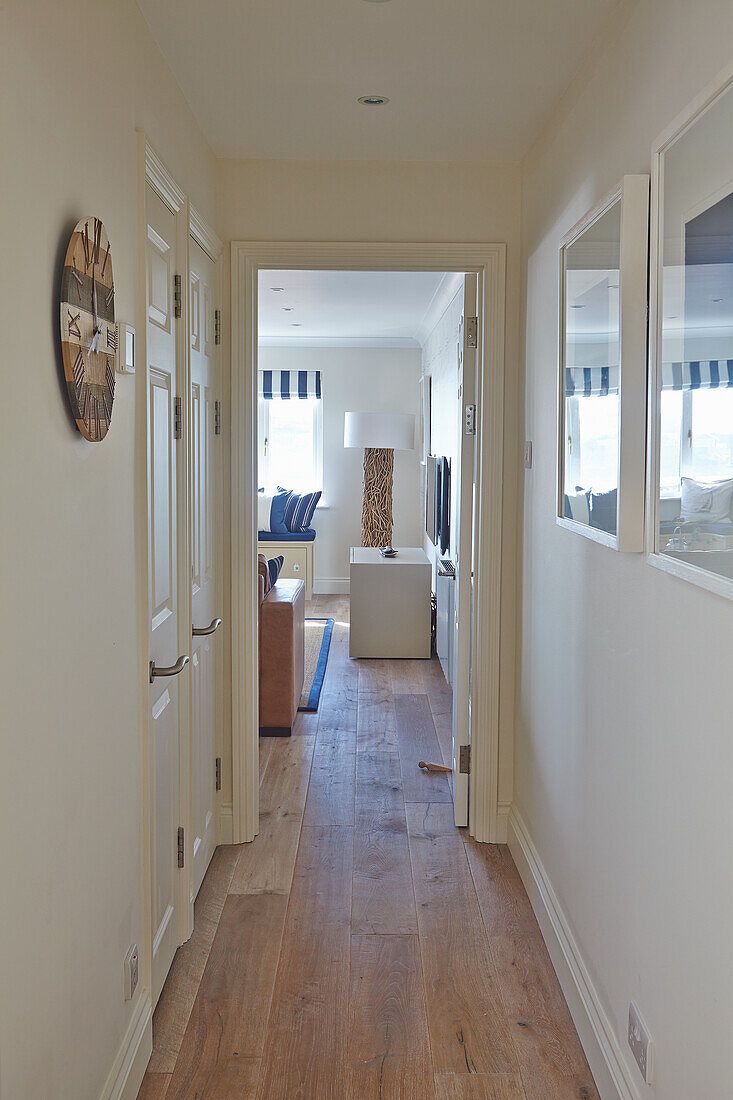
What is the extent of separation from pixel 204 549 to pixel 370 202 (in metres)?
1.37

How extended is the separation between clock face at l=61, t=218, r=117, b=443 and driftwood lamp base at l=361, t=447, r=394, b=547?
736 centimetres

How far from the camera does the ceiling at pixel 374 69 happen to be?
2199 millimetres

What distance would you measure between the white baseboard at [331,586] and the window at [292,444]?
95 centimetres

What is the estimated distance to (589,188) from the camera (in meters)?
2.40

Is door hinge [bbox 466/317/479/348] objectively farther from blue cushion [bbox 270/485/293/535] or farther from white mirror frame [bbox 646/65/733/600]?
blue cushion [bbox 270/485/293/535]

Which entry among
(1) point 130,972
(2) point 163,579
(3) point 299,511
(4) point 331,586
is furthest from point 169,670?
(4) point 331,586

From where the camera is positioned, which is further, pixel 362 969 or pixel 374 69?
pixel 362 969

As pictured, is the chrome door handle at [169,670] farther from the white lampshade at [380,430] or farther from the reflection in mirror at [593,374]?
the white lampshade at [380,430]

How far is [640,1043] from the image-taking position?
1874 mm

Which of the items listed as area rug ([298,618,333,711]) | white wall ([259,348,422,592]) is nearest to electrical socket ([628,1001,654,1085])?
area rug ([298,618,333,711])

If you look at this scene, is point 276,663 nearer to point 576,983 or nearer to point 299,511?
point 576,983

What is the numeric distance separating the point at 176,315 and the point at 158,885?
155 centimetres

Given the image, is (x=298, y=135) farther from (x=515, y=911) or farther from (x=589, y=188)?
(x=515, y=911)

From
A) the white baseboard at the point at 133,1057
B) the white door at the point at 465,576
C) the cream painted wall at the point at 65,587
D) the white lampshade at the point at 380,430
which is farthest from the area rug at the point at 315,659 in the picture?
the cream painted wall at the point at 65,587
